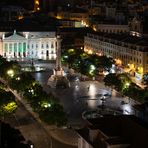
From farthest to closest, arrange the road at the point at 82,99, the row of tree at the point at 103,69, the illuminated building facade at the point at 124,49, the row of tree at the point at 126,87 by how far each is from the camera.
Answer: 1. the illuminated building facade at the point at 124,49
2. the row of tree at the point at 103,69
3. the row of tree at the point at 126,87
4. the road at the point at 82,99

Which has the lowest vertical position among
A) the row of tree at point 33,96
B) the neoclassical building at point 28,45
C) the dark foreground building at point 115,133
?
the neoclassical building at point 28,45

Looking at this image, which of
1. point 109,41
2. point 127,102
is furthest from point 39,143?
point 109,41

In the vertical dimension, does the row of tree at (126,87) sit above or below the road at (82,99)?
above

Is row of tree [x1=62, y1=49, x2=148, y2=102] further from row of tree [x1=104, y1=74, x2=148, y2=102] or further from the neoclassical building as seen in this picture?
the neoclassical building

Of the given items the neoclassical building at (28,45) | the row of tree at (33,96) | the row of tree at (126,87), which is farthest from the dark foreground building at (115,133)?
the neoclassical building at (28,45)

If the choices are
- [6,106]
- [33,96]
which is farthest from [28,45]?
[6,106]

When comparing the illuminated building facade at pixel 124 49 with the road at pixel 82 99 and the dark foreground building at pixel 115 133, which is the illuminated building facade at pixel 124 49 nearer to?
the road at pixel 82 99

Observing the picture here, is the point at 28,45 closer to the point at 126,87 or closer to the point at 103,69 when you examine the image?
the point at 103,69
